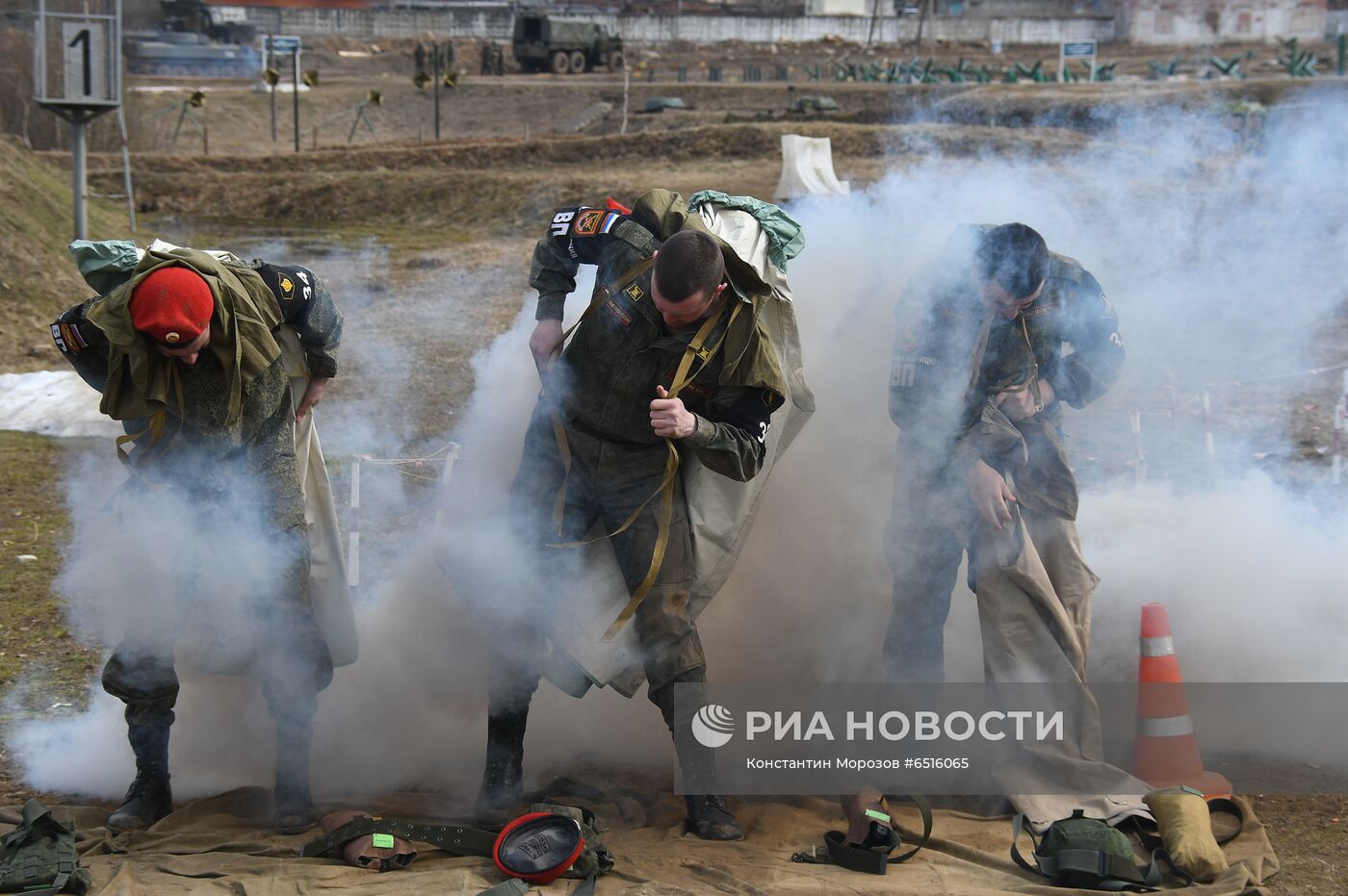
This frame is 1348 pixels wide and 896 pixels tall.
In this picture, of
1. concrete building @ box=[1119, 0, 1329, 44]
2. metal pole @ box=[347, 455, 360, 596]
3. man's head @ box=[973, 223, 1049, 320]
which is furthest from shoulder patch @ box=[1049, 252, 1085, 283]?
concrete building @ box=[1119, 0, 1329, 44]

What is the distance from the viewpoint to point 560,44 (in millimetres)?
45281

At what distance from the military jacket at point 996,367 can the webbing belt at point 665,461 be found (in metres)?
0.89

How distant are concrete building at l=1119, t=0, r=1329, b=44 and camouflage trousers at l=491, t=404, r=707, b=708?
37.9 m

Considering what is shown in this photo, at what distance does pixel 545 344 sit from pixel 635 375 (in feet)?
1.17

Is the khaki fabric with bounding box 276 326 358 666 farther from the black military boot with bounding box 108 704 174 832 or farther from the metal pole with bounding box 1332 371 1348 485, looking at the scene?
the metal pole with bounding box 1332 371 1348 485

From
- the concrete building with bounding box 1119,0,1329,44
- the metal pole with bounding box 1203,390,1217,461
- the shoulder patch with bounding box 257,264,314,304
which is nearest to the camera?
the shoulder patch with bounding box 257,264,314,304

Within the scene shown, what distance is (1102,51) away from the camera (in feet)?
158

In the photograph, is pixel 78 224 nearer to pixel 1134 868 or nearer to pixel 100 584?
pixel 100 584

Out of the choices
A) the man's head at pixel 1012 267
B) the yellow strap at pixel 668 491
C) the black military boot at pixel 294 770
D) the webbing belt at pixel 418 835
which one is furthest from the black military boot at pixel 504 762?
the man's head at pixel 1012 267

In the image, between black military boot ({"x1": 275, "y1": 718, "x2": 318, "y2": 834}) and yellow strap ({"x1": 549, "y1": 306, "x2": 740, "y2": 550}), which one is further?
black military boot ({"x1": 275, "y1": 718, "x2": 318, "y2": 834})

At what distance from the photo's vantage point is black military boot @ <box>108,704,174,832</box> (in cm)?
399

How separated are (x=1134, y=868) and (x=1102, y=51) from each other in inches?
1935

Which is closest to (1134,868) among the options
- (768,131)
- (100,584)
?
(100,584)

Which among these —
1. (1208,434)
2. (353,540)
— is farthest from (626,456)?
(1208,434)
